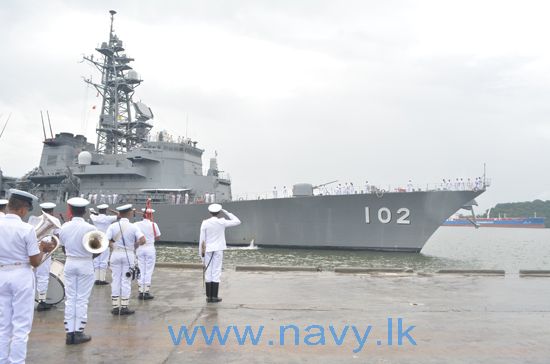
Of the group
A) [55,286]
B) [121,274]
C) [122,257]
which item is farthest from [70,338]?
[55,286]

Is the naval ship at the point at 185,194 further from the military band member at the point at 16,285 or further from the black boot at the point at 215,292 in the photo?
the military band member at the point at 16,285

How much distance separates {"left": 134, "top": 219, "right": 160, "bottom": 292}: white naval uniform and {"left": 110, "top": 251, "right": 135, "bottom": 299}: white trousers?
28.9 inches

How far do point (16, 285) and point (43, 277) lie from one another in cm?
281

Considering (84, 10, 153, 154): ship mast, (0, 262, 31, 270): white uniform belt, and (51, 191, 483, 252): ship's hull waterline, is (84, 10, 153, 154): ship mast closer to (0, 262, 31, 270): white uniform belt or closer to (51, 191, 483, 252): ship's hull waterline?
(51, 191, 483, 252): ship's hull waterline

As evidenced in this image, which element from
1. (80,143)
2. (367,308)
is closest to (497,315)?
(367,308)

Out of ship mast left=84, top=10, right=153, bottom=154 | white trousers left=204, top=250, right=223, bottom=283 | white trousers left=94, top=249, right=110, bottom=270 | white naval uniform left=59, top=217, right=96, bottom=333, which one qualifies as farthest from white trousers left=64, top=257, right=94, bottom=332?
ship mast left=84, top=10, right=153, bottom=154

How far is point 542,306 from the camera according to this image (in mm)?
5727

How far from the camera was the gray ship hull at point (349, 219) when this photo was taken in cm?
2027

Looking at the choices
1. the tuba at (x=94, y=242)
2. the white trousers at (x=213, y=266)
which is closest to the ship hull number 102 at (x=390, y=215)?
the white trousers at (x=213, y=266)

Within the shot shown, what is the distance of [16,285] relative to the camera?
9.96ft

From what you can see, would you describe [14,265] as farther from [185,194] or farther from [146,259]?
[185,194]

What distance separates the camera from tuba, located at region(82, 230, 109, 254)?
13.6 ft

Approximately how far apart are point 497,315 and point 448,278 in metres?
3.18

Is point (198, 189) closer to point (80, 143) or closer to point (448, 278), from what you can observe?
point (80, 143)
